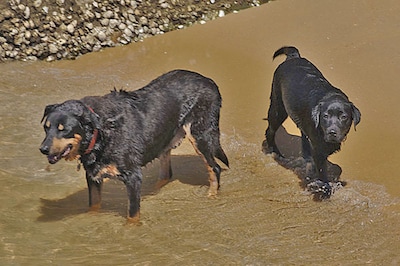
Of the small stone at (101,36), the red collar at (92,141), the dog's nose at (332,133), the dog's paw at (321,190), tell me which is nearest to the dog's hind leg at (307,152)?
the dog's paw at (321,190)

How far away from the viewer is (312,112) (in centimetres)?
694

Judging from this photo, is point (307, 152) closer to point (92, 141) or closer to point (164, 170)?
point (164, 170)

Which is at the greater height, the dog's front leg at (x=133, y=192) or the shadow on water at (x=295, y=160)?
the shadow on water at (x=295, y=160)

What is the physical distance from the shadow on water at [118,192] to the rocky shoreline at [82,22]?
3.62m

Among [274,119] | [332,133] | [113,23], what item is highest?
[113,23]

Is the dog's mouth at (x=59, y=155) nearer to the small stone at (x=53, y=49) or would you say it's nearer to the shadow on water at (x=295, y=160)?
the shadow on water at (x=295, y=160)

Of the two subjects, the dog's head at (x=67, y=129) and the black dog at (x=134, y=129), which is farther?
the black dog at (x=134, y=129)

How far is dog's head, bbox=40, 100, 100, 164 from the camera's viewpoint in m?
5.80

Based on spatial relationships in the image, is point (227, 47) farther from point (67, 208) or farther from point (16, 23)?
point (67, 208)

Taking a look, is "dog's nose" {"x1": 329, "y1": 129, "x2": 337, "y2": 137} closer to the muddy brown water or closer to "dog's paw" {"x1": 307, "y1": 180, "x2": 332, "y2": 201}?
"dog's paw" {"x1": 307, "y1": 180, "x2": 332, "y2": 201}

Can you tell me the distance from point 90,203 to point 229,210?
1.31m

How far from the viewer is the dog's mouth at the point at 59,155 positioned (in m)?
5.82

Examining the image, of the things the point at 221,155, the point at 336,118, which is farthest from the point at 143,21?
the point at 336,118

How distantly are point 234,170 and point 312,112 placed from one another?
1207 millimetres
